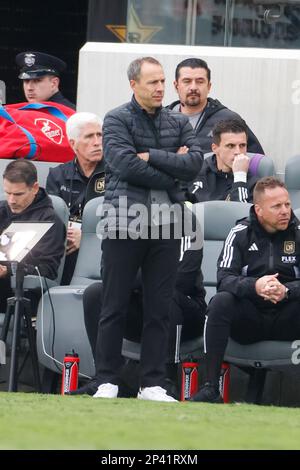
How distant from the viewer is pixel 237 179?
10.3m

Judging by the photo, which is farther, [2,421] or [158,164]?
[158,164]

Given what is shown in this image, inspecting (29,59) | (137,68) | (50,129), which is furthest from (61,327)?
(29,59)

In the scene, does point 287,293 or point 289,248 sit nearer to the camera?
point 287,293

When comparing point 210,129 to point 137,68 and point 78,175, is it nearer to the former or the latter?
point 78,175

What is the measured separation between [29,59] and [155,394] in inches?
170

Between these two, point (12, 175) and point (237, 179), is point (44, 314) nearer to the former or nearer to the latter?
point (12, 175)

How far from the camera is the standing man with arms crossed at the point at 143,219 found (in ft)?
28.3

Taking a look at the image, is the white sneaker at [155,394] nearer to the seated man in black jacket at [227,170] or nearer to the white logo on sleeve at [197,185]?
the seated man in black jacket at [227,170]

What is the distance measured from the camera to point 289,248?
9.34 meters

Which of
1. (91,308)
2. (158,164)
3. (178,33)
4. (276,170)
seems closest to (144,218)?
(158,164)

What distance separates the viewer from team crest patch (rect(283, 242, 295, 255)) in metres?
9.33

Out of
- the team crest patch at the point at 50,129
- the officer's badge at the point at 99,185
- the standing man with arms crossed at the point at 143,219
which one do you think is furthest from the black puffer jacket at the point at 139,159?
the team crest patch at the point at 50,129

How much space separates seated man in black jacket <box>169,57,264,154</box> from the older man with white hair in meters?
0.81

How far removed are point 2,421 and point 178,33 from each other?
292 inches
